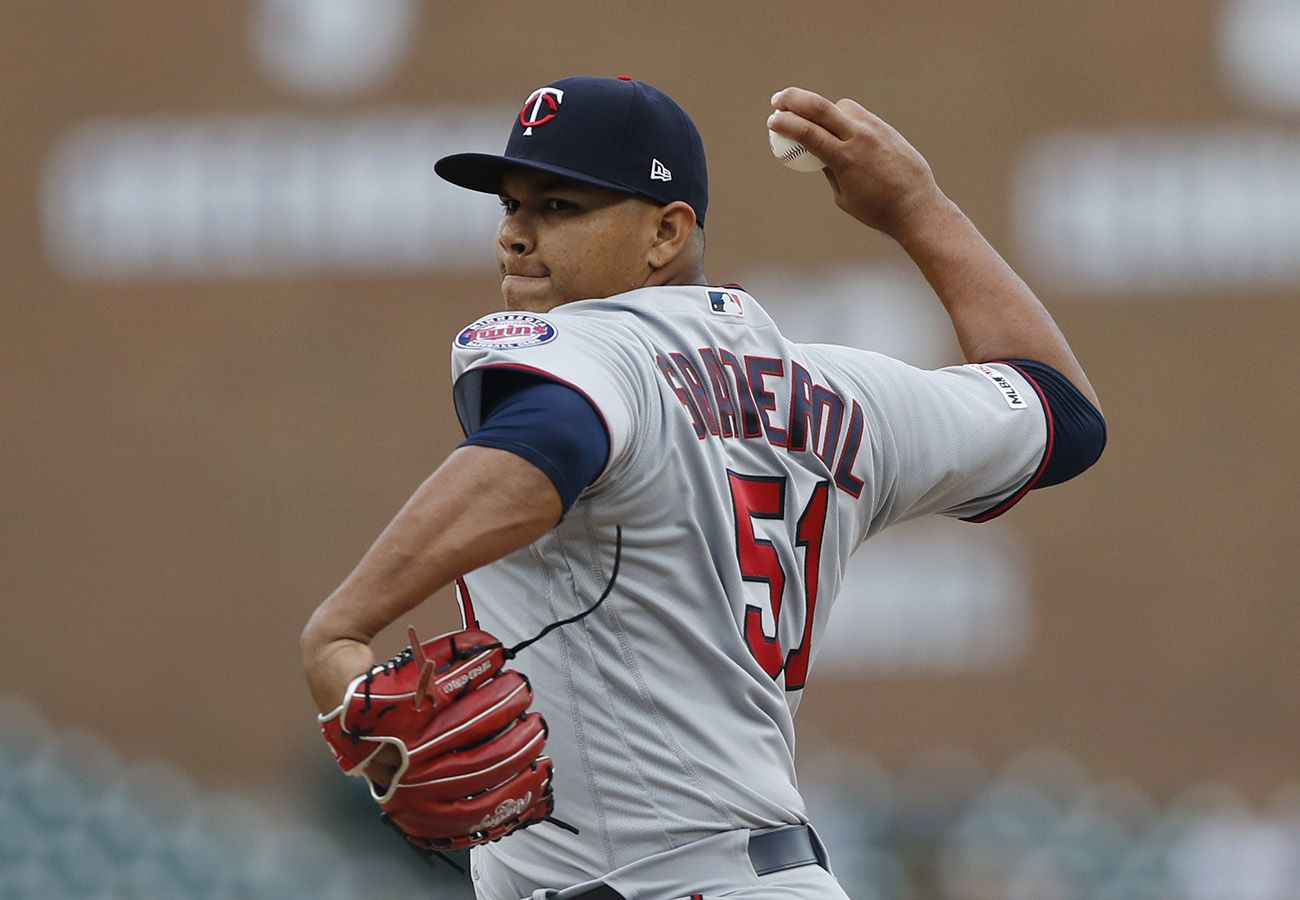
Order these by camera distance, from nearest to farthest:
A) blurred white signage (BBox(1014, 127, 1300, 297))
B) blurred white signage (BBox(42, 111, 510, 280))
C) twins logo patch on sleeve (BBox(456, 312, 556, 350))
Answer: twins logo patch on sleeve (BBox(456, 312, 556, 350)) < blurred white signage (BBox(1014, 127, 1300, 297)) < blurred white signage (BBox(42, 111, 510, 280))

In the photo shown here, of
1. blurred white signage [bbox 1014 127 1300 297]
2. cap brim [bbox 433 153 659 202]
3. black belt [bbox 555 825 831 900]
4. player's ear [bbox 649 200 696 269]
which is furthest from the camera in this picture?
blurred white signage [bbox 1014 127 1300 297]

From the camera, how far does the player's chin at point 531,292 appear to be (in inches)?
111

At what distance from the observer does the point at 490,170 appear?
288 centimetres

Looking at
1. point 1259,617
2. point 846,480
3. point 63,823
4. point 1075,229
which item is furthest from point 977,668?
point 846,480

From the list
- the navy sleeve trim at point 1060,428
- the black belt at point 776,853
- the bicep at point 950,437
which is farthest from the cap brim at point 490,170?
the black belt at point 776,853

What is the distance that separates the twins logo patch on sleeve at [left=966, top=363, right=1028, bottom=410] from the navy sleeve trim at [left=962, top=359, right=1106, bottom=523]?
5 centimetres

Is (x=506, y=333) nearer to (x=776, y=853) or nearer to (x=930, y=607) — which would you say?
(x=776, y=853)

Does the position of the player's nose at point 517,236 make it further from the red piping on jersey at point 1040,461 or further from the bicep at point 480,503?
the red piping on jersey at point 1040,461

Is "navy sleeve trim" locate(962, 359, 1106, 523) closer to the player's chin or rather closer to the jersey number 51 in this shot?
the jersey number 51

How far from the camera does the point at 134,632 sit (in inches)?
676

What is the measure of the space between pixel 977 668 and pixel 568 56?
668 centimetres

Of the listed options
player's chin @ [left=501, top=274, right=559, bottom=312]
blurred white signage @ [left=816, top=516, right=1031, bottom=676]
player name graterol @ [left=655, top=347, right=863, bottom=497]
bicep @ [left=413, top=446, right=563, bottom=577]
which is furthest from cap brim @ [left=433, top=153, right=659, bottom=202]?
blurred white signage @ [left=816, top=516, right=1031, bottom=676]

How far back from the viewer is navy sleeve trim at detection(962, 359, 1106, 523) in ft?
10.3

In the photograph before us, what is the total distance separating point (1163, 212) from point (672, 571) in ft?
48.7
